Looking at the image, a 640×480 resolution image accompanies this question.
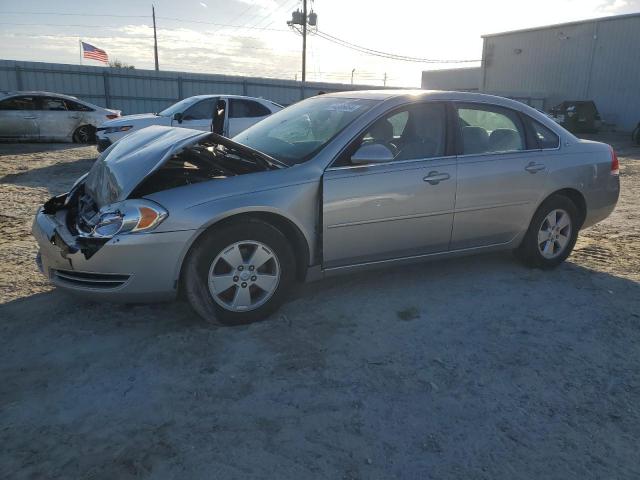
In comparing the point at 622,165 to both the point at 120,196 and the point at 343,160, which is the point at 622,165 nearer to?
the point at 343,160

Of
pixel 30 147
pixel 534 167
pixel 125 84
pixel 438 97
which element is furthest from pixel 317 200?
pixel 125 84

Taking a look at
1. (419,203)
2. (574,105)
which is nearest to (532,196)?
(419,203)

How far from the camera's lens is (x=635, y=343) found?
3.41 meters

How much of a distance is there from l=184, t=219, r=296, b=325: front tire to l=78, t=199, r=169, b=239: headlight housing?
315 millimetres

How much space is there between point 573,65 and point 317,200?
110 ft

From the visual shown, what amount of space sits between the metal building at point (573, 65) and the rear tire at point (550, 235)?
28.6 m

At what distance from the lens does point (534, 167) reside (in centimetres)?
448

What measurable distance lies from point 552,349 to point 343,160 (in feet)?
6.12

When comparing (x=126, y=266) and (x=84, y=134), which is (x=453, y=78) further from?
(x=126, y=266)

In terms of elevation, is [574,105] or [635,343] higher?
[574,105]

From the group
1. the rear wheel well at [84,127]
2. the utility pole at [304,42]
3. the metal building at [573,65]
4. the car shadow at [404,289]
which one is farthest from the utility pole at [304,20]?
the car shadow at [404,289]

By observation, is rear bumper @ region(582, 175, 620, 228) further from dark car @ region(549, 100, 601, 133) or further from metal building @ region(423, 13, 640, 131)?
metal building @ region(423, 13, 640, 131)

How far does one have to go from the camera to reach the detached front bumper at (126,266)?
312 cm

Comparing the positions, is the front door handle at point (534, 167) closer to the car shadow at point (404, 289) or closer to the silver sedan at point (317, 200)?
the silver sedan at point (317, 200)
